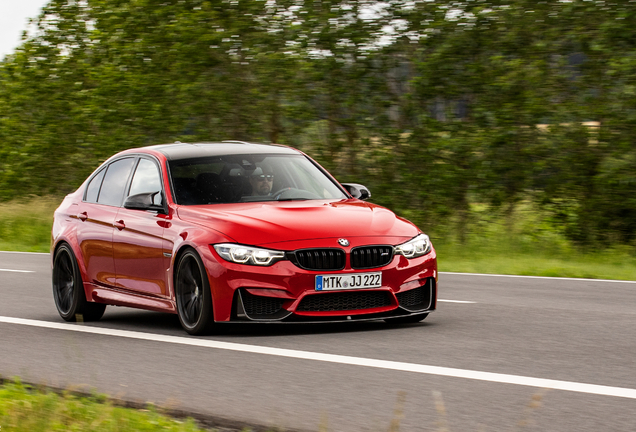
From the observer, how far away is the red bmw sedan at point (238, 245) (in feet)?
26.3

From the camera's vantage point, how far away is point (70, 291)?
34.0 feet

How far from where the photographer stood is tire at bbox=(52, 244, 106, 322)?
10.1 metres

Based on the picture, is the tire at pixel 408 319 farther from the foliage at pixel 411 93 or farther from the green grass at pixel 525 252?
the foliage at pixel 411 93

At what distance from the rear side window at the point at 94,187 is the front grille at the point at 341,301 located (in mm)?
3222

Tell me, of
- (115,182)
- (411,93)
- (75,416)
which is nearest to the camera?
(75,416)

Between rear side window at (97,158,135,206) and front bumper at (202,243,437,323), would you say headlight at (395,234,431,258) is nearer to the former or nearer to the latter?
front bumper at (202,243,437,323)

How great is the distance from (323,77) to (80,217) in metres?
9.94

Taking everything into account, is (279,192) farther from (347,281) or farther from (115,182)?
(115,182)

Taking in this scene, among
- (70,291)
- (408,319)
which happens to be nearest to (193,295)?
(408,319)

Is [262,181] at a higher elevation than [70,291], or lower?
higher

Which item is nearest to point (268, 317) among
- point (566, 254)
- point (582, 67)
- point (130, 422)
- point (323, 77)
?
point (130, 422)

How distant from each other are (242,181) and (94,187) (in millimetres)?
2033

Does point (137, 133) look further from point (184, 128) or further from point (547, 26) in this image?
point (547, 26)

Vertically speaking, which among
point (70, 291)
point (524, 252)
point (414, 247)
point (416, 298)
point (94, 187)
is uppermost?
point (94, 187)
